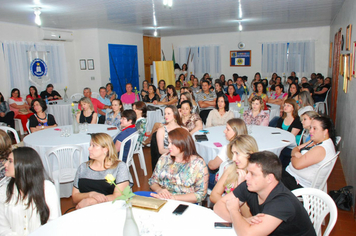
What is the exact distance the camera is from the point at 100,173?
8.54ft

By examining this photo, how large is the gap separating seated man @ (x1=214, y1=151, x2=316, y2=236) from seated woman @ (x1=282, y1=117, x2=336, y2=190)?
1215mm

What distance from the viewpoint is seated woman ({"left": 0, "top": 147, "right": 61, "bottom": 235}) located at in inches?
80.2

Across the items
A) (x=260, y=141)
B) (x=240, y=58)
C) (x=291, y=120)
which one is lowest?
(x=260, y=141)

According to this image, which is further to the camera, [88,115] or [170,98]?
[170,98]

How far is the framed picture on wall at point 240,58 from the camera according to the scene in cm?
1258

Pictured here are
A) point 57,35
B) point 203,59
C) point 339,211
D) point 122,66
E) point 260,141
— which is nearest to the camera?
point 339,211

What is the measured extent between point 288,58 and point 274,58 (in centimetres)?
56

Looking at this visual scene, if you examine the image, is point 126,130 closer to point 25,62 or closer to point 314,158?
point 314,158

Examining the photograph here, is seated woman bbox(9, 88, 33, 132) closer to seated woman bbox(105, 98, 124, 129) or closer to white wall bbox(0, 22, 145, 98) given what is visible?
white wall bbox(0, 22, 145, 98)

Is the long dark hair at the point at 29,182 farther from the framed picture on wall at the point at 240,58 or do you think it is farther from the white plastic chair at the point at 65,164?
the framed picture on wall at the point at 240,58

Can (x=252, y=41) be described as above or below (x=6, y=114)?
above

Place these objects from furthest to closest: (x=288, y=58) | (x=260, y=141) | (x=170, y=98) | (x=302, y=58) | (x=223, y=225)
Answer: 1. (x=288, y=58)
2. (x=302, y=58)
3. (x=170, y=98)
4. (x=260, y=141)
5. (x=223, y=225)

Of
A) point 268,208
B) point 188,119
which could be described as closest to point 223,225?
point 268,208

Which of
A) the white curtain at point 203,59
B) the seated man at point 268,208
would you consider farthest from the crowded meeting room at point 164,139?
the white curtain at point 203,59
